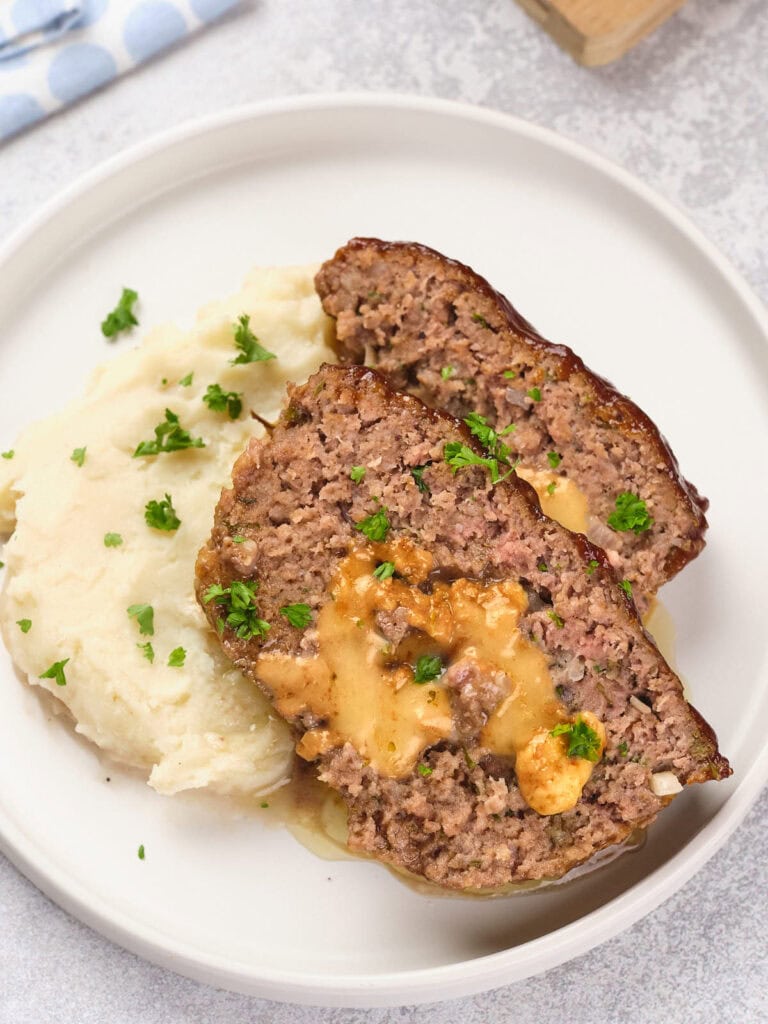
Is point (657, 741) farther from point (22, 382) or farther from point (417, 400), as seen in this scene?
point (22, 382)

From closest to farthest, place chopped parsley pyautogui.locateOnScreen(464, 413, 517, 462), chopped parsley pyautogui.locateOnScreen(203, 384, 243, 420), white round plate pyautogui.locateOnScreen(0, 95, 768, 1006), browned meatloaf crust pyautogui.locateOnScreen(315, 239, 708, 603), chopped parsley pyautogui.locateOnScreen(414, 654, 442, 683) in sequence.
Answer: chopped parsley pyautogui.locateOnScreen(414, 654, 442, 683)
chopped parsley pyautogui.locateOnScreen(464, 413, 517, 462)
browned meatloaf crust pyautogui.locateOnScreen(315, 239, 708, 603)
white round plate pyautogui.locateOnScreen(0, 95, 768, 1006)
chopped parsley pyautogui.locateOnScreen(203, 384, 243, 420)

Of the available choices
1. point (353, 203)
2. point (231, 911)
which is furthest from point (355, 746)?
point (353, 203)

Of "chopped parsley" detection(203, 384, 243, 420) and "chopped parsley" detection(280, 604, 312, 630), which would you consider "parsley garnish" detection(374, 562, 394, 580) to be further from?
"chopped parsley" detection(203, 384, 243, 420)

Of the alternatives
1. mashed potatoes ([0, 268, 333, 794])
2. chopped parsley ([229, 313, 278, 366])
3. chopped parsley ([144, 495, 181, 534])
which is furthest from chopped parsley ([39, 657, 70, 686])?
chopped parsley ([229, 313, 278, 366])

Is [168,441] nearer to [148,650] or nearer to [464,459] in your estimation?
[148,650]

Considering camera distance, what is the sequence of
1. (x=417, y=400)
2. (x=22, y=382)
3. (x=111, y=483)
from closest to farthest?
(x=417, y=400)
(x=111, y=483)
(x=22, y=382)

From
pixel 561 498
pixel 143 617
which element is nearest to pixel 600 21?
pixel 561 498
